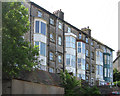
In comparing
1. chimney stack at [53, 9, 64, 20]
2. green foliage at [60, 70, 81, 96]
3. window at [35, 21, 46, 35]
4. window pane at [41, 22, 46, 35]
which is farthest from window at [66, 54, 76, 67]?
green foliage at [60, 70, 81, 96]

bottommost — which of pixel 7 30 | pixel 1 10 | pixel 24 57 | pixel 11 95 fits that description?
pixel 11 95

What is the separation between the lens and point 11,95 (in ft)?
56.5

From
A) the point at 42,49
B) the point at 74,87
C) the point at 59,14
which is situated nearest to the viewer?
the point at 74,87

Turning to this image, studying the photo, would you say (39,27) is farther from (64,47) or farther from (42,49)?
(64,47)

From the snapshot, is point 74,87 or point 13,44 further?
point 74,87

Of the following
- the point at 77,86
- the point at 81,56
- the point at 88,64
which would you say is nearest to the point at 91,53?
the point at 88,64

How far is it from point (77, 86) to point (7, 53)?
12.4 m

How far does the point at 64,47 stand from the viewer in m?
38.6

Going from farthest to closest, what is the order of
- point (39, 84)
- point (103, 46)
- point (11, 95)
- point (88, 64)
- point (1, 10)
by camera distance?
1. point (103, 46)
2. point (88, 64)
3. point (39, 84)
4. point (1, 10)
5. point (11, 95)

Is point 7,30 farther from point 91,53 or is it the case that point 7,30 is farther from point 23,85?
point 91,53

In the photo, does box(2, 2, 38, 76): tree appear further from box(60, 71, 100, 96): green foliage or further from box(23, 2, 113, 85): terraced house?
box(23, 2, 113, 85): terraced house

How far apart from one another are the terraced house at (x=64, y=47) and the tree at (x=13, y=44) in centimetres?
1027

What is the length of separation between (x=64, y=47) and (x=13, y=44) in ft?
66.6

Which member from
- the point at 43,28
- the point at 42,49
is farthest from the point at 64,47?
the point at 42,49
